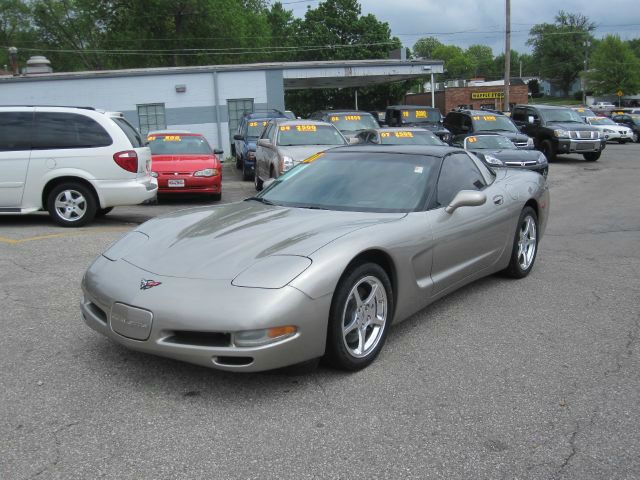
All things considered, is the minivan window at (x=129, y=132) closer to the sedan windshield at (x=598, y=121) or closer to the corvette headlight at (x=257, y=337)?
the corvette headlight at (x=257, y=337)

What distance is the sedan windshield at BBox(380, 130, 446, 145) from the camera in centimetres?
1400

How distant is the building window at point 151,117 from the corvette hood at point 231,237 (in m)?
21.3

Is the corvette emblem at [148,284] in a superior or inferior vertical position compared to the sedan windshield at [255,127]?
inferior

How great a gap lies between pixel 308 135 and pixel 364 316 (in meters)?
9.33

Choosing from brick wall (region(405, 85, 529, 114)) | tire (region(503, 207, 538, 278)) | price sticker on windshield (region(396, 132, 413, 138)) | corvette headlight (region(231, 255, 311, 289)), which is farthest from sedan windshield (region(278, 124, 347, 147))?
brick wall (region(405, 85, 529, 114))

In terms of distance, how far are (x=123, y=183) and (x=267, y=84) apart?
1748 cm

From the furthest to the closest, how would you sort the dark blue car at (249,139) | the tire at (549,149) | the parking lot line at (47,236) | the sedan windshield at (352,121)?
the tire at (549,149)
the sedan windshield at (352,121)
the dark blue car at (249,139)
the parking lot line at (47,236)

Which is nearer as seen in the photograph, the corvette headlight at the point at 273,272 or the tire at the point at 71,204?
the corvette headlight at the point at 273,272

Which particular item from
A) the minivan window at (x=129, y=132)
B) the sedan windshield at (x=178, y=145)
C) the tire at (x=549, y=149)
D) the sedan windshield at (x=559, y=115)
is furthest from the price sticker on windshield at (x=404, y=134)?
the sedan windshield at (x=559, y=115)

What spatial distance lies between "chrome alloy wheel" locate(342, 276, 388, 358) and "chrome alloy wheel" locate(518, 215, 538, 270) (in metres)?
2.47

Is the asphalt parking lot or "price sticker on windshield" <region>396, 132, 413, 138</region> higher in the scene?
"price sticker on windshield" <region>396, 132, 413, 138</region>

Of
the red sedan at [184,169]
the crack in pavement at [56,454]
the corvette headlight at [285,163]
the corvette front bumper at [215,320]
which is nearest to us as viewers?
the crack in pavement at [56,454]

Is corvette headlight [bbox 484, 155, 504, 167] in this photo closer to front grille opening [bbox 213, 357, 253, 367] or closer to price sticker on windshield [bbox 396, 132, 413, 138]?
price sticker on windshield [bbox 396, 132, 413, 138]

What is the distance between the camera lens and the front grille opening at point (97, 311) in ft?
11.8
